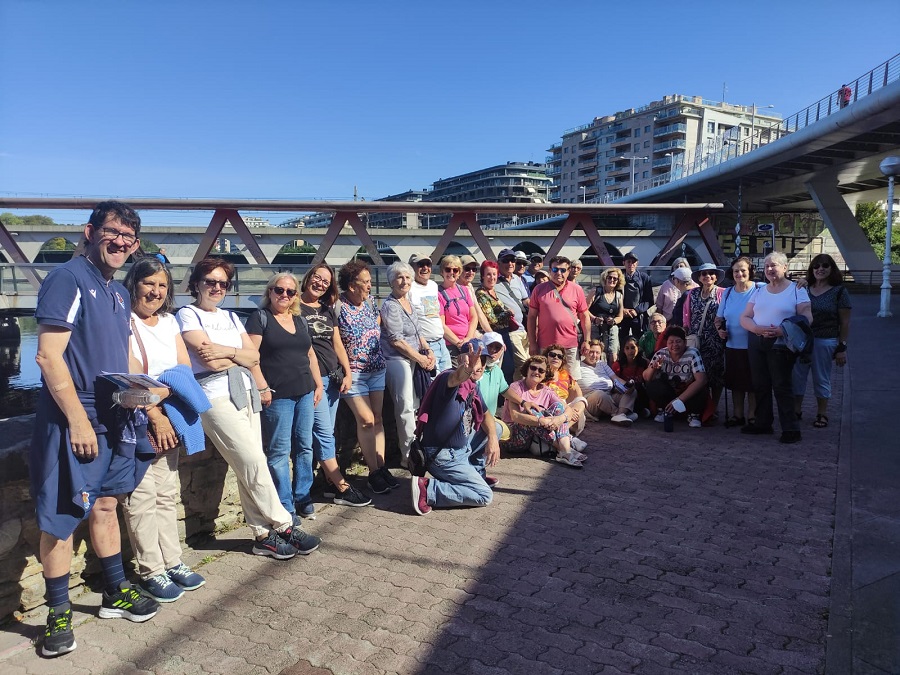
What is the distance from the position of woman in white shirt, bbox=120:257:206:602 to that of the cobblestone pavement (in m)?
0.17

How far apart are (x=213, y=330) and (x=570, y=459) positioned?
3.39m

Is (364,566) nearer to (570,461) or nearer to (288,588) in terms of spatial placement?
(288,588)

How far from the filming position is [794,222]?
58031mm

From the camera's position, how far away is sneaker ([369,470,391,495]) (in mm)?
5148

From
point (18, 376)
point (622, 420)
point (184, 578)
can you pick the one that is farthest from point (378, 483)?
point (18, 376)

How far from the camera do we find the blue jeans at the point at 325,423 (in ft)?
15.3

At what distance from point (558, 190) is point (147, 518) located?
13907 centimetres

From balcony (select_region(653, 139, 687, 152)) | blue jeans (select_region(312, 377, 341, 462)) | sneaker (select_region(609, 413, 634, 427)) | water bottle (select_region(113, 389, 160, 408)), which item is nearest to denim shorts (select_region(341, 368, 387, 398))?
blue jeans (select_region(312, 377, 341, 462))

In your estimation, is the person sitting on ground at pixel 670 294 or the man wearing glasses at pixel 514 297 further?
the person sitting on ground at pixel 670 294

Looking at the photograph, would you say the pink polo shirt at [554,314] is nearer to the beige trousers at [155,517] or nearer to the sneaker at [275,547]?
the sneaker at [275,547]

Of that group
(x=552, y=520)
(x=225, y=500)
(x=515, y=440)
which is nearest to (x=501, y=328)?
(x=515, y=440)

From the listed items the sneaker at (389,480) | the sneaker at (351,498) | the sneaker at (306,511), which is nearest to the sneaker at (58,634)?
the sneaker at (306,511)

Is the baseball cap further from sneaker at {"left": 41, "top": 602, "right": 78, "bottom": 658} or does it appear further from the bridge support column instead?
the bridge support column

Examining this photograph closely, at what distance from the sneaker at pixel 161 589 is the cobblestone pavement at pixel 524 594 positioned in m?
0.06
